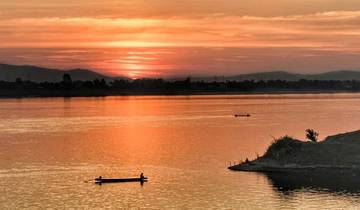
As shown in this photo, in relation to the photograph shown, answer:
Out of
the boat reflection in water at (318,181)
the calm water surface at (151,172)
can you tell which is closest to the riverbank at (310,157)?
the boat reflection in water at (318,181)

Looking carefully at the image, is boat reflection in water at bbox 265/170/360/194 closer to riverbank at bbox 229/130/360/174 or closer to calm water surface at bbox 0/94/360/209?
calm water surface at bbox 0/94/360/209

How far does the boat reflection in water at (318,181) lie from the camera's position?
54.5 m

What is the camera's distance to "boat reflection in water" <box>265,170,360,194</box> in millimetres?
54472

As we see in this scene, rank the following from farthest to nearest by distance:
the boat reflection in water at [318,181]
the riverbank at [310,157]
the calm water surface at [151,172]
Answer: the riverbank at [310,157] → the boat reflection in water at [318,181] → the calm water surface at [151,172]

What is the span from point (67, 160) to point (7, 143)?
26.7 metres

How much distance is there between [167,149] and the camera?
88250 millimetres

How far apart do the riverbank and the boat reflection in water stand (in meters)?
0.86

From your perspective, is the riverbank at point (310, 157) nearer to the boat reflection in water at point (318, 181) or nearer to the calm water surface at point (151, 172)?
the boat reflection in water at point (318, 181)

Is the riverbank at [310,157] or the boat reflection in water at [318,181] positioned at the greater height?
the riverbank at [310,157]

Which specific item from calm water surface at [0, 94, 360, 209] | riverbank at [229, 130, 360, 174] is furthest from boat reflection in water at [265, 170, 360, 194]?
riverbank at [229, 130, 360, 174]

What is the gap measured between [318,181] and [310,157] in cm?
583

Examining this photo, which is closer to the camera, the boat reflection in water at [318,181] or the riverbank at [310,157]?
the boat reflection in water at [318,181]

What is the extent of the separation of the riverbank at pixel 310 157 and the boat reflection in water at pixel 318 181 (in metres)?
0.86

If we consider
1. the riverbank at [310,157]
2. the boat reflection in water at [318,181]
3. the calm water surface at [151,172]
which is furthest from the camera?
the riverbank at [310,157]
